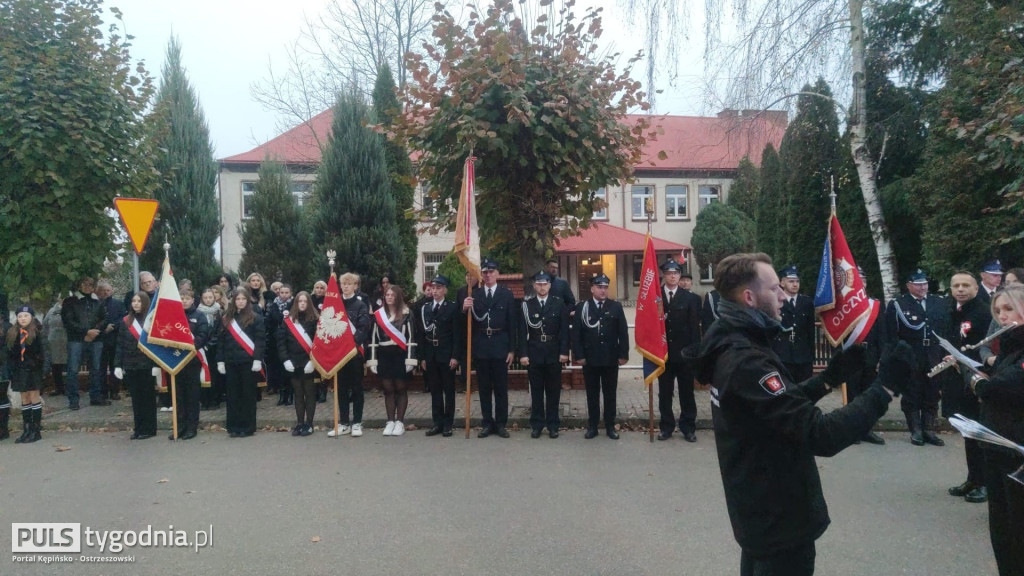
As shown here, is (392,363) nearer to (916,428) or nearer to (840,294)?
(840,294)

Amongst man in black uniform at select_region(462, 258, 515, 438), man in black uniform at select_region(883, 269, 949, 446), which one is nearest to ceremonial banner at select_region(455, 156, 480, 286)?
man in black uniform at select_region(462, 258, 515, 438)

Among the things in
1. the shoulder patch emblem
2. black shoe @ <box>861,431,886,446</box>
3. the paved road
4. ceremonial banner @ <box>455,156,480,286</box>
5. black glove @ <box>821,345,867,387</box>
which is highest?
ceremonial banner @ <box>455,156,480,286</box>

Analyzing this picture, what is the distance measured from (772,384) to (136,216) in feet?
30.1

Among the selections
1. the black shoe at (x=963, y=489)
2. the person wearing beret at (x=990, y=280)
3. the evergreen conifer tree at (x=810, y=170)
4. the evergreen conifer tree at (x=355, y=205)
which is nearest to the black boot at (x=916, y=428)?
the person wearing beret at (x=990, y=280)

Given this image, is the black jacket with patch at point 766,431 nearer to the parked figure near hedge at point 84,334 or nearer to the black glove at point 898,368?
the black glove at point 898,368

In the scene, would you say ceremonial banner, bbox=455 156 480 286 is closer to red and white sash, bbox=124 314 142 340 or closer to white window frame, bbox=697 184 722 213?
red and white sash, bbox=124 314 142 340

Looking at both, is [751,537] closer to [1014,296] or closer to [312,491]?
[1014,296]

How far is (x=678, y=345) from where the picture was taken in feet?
28.6

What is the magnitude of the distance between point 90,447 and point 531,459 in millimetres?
5405

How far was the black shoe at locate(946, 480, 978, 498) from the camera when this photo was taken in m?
5.72

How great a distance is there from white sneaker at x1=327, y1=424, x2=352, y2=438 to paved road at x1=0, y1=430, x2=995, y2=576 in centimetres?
39

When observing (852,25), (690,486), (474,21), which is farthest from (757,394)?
(852,25)

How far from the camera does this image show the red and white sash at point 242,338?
9.16 meters

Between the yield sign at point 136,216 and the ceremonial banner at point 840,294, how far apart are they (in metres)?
8.36
